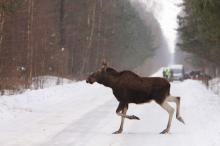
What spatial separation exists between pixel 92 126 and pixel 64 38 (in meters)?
37.8

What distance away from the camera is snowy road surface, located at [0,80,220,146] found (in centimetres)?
1223

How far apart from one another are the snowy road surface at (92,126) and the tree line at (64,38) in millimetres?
4684

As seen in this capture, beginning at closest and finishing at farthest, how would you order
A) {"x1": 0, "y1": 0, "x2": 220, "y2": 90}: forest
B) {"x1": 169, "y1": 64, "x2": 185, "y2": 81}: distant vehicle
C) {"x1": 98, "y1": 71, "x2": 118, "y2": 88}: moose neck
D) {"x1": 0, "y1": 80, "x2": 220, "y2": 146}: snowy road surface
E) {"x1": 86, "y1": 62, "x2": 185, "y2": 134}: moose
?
{"x1": 0, "y1": 80, "x2": 220, "y2": 146}: snowy road surface < {"x1": 86, "y1": 62, "x2": 185, "y2": 134}: moose < {"x1": 98, "y1": 71, "x2": 118, "y2": 88}: moose neck < {"x1": 0, "y1": 0, "x2": 220, "y2": 90}: forest < {"x1": 169, "y1": 64, "x2": 185, "y2": 81}: distant vehicle

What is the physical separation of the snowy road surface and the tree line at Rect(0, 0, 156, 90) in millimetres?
4684

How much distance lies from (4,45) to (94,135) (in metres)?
17.3

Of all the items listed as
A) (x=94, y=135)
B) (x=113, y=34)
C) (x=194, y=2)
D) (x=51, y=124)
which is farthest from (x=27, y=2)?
(x=113, y=34)

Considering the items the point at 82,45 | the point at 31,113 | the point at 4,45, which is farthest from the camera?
the point at 82,45

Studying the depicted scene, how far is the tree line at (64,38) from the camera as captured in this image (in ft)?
97.6

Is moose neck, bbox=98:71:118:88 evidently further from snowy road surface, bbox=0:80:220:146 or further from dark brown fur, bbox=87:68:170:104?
snowy road surface, bbox=0:80:220:146

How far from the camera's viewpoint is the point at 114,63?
2940 inches

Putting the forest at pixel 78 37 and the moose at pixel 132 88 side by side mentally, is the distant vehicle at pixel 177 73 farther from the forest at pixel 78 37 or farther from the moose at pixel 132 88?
the moose at pixel 132 88

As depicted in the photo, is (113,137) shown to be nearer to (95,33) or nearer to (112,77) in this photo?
(112,77)

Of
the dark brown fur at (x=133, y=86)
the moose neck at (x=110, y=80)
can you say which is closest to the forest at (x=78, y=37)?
the dark brown fur at (x=133, y=86)

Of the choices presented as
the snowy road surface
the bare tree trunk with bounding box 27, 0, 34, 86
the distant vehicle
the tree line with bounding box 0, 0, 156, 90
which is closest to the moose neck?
the snowy road surface
